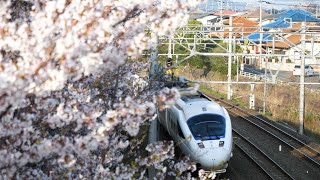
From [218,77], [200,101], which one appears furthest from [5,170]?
[218,77]

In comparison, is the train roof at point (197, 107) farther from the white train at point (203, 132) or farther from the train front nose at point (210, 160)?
the train front nose at point (210, 160)

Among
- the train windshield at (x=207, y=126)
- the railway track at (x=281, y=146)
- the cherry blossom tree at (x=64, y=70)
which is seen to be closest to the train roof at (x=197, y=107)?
the train windshield at (x=207, y=126)

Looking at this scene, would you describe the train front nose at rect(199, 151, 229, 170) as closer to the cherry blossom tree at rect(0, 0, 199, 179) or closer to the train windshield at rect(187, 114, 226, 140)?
the train windshield at rect(187, 114, 226, 140)

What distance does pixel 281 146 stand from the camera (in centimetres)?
1772

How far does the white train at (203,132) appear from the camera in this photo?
12.2 meters

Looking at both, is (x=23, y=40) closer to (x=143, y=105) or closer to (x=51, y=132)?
(x=143, y=105)

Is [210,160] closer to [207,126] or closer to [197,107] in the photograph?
[207,126]

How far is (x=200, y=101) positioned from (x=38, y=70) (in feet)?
36.2

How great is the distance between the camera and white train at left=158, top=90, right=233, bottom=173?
12.2 meters

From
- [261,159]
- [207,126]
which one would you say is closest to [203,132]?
[207,126]

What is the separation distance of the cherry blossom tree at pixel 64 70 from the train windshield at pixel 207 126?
7.27 m

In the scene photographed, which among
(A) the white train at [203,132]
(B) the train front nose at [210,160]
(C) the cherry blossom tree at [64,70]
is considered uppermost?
(C) the cherry blossom tree at [64,70]

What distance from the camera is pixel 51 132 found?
18.2 ft

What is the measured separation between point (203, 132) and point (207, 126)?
215 millimetres
